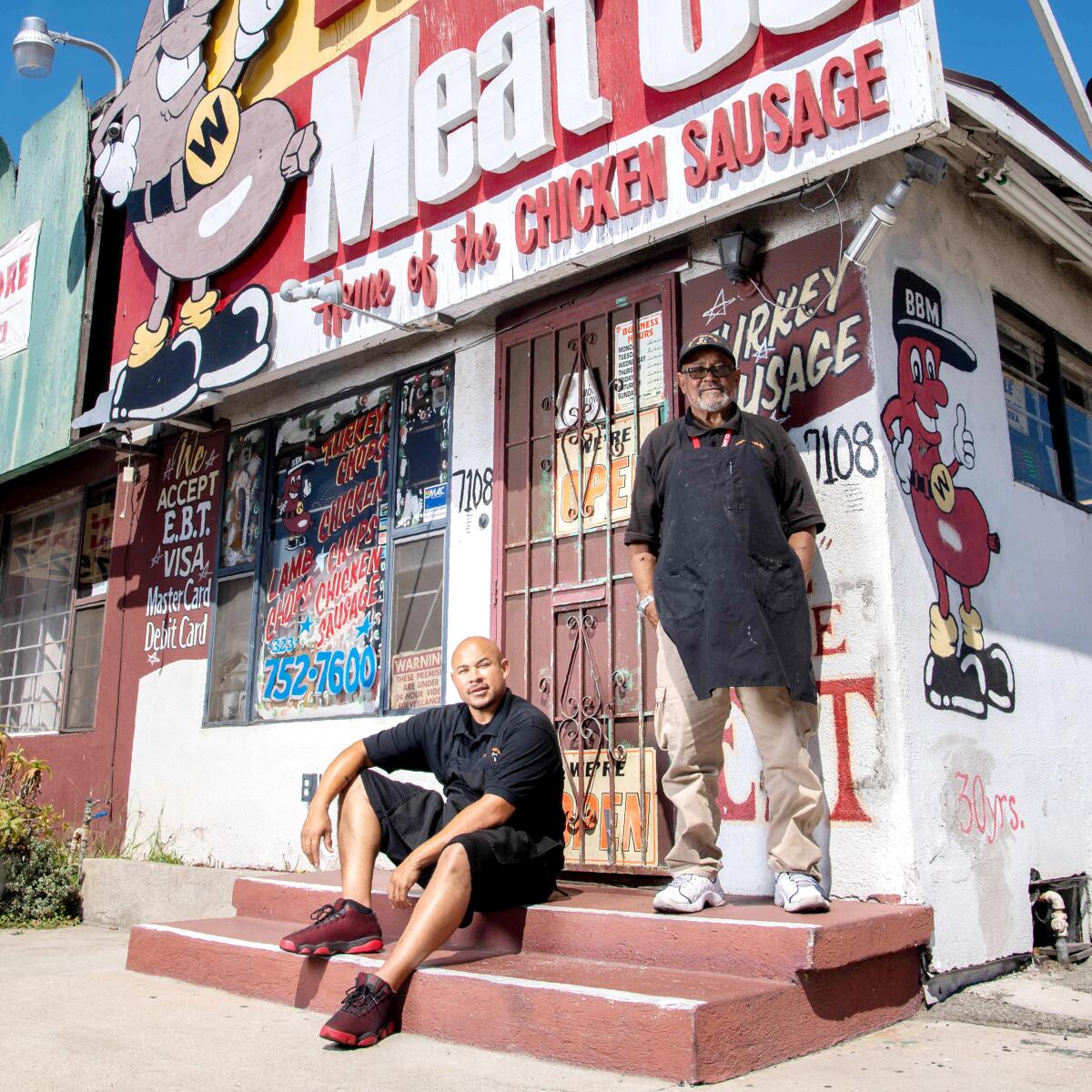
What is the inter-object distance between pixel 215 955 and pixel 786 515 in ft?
9.74

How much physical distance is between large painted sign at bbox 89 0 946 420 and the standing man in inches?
46.4

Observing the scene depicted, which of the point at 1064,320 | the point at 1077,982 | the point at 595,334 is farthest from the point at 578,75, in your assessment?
the point at 1077,982

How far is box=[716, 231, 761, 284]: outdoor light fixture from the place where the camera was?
5.22 m

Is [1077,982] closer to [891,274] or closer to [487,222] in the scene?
[891,274]

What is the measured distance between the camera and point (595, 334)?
6.03 m

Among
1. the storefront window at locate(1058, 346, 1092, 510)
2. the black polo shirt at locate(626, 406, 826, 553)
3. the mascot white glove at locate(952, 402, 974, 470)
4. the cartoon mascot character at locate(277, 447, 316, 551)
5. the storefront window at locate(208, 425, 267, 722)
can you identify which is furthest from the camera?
the storefront window at locate(208, 425, 267, 722)

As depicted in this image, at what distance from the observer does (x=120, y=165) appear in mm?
9016

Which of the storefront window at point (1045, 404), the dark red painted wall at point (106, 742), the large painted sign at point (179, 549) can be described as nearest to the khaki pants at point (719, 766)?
the storefront window at point (1045, 404)

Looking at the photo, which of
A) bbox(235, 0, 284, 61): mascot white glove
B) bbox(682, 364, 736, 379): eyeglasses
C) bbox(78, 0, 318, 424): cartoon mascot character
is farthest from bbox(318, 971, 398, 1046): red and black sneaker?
bbox(235, 0, 284, 61): mascot white glove

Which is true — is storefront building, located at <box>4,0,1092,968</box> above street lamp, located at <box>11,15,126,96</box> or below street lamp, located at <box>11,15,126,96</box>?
below

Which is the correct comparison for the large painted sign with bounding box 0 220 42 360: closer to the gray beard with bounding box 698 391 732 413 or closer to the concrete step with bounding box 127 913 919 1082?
the concrete step with bounding box 127 913 919 1082

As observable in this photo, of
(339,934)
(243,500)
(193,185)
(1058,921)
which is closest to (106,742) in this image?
(243,500)

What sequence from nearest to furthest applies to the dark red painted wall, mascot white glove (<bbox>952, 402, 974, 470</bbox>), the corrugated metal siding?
mascot white glove (<bbox>952, 402, 974, 470</bbox>) < the dark red painted wall < the corrugated metal siding

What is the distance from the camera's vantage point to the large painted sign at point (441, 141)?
15.5ft
